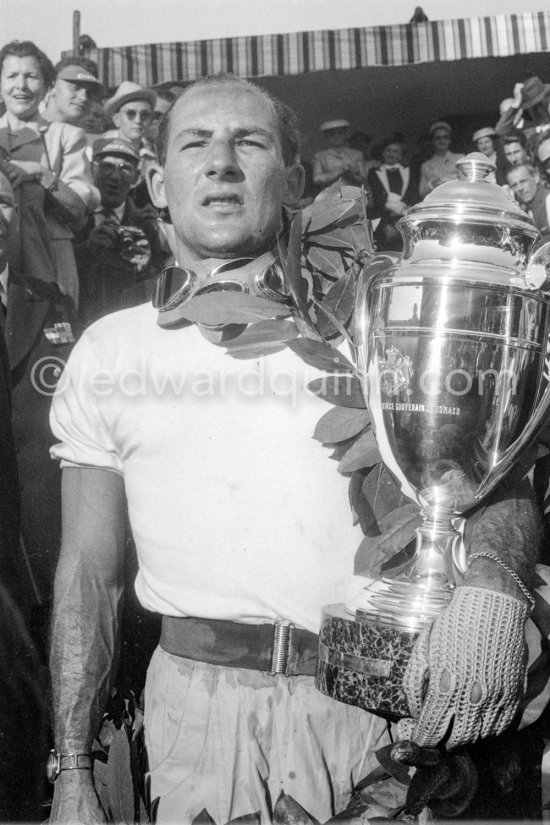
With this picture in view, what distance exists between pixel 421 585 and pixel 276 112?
3.50ft

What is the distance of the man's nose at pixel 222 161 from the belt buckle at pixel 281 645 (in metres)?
0.82

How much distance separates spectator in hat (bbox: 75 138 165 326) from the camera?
3.12 m

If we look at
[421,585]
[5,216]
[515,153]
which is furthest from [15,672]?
[515,153]

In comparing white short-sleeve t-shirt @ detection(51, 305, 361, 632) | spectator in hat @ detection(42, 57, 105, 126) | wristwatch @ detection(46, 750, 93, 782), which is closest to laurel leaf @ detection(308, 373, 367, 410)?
white short-sleeve t-shirt @ detection(51, 305, 361, 632)

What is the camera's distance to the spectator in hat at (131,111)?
3340 mm

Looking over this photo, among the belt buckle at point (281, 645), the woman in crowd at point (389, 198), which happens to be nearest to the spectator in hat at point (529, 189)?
the woman in crowd at point (389, 198)

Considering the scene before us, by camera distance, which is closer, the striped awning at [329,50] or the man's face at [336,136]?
the striped awning at [329,50]

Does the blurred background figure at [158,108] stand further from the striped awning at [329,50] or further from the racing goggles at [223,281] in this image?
the racing goggles at [223,281]

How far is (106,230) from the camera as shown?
3270 millimetres

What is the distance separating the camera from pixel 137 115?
3.35 metres

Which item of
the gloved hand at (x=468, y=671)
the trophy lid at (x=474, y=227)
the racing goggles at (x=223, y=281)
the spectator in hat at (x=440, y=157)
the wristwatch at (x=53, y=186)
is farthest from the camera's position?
the spectator in hat at (x=440, y=157)

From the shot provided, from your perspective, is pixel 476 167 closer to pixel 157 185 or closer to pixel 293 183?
pixel 293 183

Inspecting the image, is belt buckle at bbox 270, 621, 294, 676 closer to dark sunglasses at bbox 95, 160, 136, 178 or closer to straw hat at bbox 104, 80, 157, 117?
dark sunglasses at bbox 95, 160, 136, 178

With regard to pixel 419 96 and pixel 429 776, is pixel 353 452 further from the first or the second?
pixel 419 96
